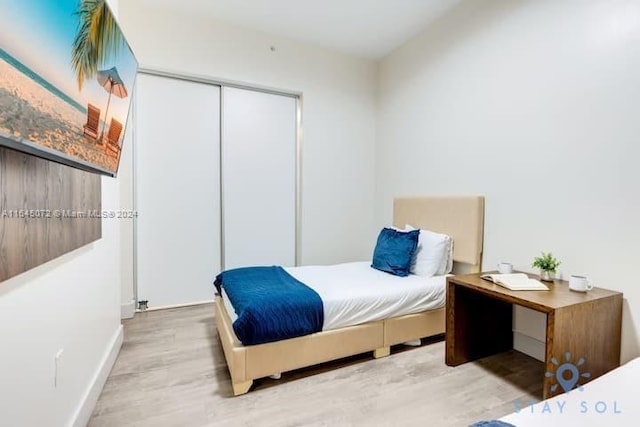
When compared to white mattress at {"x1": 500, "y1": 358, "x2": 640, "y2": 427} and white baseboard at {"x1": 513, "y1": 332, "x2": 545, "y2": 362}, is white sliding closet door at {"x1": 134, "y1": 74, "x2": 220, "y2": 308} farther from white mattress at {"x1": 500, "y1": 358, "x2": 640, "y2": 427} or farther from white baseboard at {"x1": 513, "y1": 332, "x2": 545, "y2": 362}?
white mattress at {"x1": 500, "y1": 358, "x2": 640, "y2": 427}

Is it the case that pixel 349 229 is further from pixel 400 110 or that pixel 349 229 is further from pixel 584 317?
pixel 584 317

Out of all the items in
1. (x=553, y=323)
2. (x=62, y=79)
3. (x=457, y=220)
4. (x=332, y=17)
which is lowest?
(x=553, y=323)

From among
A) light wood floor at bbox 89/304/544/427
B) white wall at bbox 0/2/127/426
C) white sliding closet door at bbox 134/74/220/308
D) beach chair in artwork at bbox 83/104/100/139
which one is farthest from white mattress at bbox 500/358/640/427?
white sliding closet door at bbox 134/74/220/308

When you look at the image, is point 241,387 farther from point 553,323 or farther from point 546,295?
point 546,295

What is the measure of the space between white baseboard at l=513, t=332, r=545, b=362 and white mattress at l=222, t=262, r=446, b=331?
0.64 meters

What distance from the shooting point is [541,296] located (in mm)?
1753

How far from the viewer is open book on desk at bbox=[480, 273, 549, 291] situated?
1880mm

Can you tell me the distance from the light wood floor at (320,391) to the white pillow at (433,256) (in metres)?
0.64

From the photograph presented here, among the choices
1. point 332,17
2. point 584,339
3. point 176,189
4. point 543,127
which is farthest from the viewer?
point 176,189

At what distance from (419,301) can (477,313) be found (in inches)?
16.4

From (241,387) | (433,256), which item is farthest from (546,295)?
(241,387)

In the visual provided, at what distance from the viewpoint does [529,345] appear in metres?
2.33

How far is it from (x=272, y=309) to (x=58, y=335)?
1013 millimetres

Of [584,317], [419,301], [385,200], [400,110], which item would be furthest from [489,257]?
[400,110]
